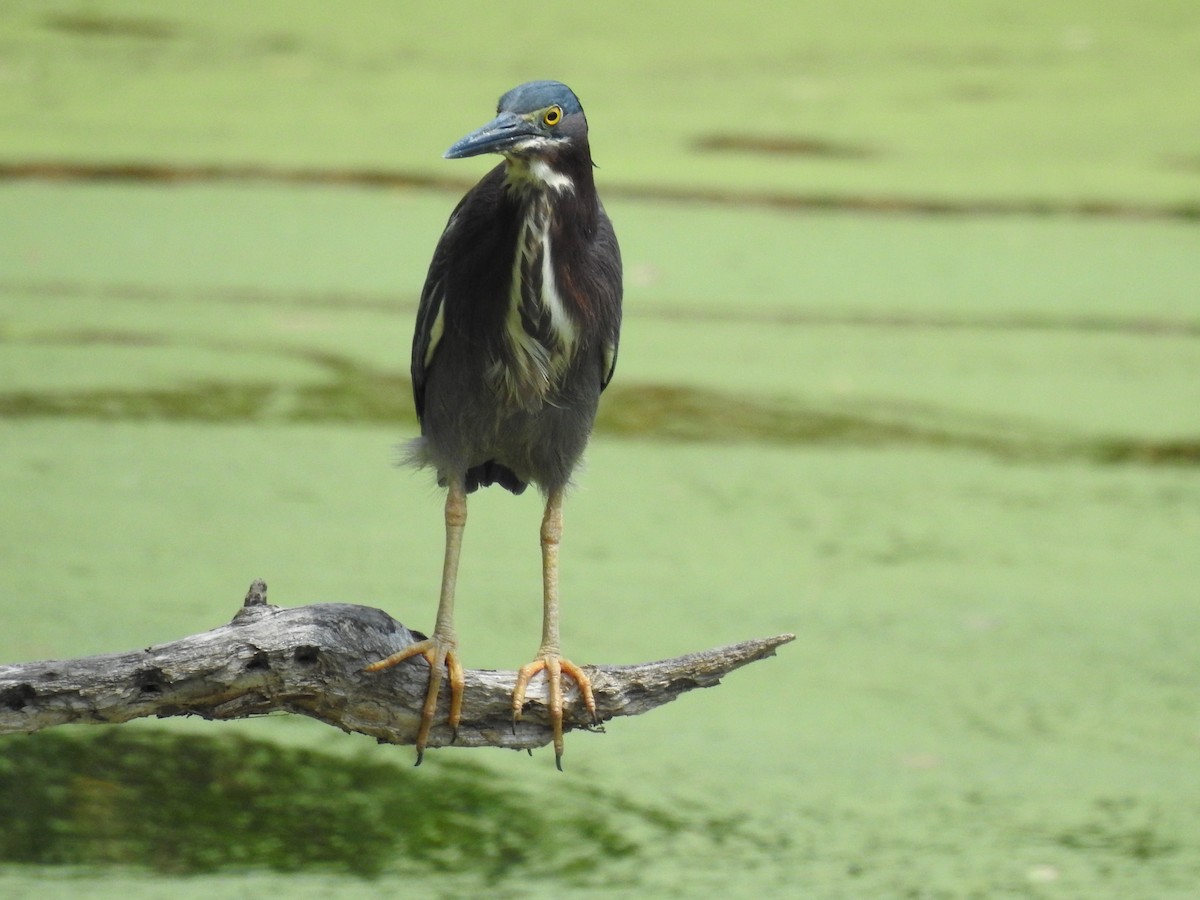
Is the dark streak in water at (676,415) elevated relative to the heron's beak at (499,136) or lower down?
lower down

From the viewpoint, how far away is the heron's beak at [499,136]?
1.55 m

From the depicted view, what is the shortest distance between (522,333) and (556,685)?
1.15 ft

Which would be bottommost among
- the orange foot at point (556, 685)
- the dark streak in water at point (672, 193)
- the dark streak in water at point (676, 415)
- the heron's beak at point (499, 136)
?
the orange foot at point (556, 685)

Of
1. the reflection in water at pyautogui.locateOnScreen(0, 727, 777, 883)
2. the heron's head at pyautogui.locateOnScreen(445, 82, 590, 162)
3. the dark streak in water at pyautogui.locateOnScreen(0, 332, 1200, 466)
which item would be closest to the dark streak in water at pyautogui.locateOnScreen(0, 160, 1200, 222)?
the dark streak in water at pyautogui.locateOnScreen(0, 332, 1200, 466)

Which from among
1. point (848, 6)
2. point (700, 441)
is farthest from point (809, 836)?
point (848, 6)

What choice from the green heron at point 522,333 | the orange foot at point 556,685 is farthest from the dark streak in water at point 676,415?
the orange foot at point 556,685

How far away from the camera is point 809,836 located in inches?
89.9

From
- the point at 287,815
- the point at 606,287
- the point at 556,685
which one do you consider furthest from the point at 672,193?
the point at 556,685

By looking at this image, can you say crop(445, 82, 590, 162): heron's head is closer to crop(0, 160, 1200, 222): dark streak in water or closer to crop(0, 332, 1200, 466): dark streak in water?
crop(0, 332, 1200, 466): dark streak in water

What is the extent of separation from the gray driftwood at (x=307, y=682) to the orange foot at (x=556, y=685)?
0.04 ft

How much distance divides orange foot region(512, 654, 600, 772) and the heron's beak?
503mm

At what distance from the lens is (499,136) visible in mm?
1588

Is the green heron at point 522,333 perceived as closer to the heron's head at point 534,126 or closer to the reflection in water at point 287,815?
the heron's head at point 534,126

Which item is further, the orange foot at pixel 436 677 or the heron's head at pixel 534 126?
the orange foot at pixel 436 677
